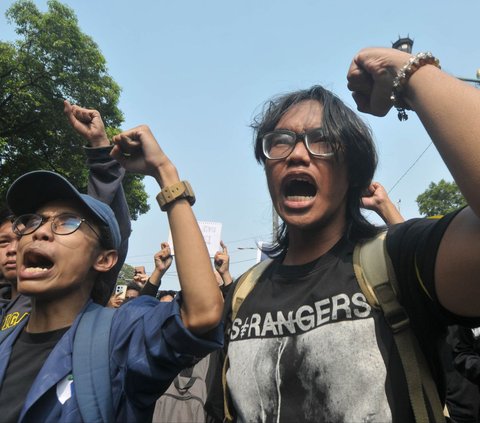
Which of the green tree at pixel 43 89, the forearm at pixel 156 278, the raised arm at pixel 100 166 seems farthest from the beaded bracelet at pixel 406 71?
the green tree at pixel 43 89

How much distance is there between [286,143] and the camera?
177 cm

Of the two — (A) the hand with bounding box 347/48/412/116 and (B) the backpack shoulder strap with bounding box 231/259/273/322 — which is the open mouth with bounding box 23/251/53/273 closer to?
(B) the backpack shoulder strap with bounding box 231/259/273/322

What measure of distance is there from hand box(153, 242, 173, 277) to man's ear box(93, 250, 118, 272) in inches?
84.3

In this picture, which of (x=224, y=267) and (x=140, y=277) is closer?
(x=224, y=267)

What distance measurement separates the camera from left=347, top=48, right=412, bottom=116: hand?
4.09 ft

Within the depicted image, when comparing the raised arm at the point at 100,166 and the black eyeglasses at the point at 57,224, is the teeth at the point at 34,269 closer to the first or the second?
the black eyeglasses at the point at 57,224

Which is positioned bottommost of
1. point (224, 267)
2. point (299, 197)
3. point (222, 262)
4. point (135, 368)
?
point (135, 368)

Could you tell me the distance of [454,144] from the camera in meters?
1.03

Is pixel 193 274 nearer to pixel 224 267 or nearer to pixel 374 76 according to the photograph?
pixel 374 76

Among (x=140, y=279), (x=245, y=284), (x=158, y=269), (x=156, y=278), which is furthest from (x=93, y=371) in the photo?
(x=140, y=279)

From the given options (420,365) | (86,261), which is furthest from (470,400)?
(86,261)

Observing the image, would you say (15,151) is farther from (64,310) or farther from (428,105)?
(428,105)

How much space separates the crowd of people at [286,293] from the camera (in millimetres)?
1189

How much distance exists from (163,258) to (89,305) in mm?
2447
